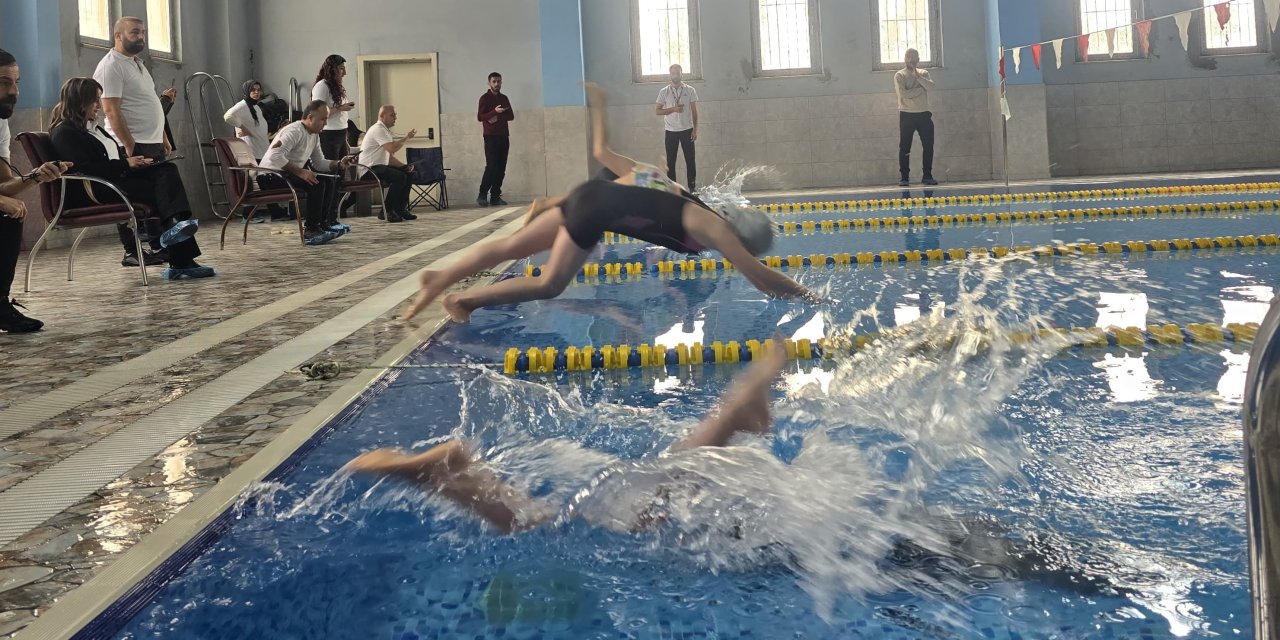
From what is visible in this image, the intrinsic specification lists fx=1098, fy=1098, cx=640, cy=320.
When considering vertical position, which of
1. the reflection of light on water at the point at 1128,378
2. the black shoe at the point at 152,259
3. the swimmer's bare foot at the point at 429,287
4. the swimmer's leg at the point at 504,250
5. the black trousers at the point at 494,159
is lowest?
the reflection of light on water at the point at 1128,378

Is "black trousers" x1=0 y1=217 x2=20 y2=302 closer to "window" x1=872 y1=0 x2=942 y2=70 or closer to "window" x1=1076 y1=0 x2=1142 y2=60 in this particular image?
"window" x1=872 y1=0 x2=942 y2=70

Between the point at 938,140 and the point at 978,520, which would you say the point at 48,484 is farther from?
the point at 938,140

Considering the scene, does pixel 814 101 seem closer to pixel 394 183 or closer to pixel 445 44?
pixel 445 44

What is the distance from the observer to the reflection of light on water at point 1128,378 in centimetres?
314

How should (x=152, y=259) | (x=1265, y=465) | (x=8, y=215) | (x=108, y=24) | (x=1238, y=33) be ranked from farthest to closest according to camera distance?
(x=1238, y=33), (x=108, y=24), (x=152, y=259), (x=8, y=215), (x=1265, y=465)

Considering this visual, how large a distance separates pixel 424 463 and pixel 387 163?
10348 millimetres

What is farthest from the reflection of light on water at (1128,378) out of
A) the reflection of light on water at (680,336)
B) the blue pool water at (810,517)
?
the reflection of light on water at (680,336)

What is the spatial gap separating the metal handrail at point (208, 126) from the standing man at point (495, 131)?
10.7 ft

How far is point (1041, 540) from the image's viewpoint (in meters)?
2.05

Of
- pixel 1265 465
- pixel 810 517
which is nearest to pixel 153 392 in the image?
pixel 810 517

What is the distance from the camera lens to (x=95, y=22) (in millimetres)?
11523

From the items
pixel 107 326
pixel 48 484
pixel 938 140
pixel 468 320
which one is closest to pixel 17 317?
pixel 107 326

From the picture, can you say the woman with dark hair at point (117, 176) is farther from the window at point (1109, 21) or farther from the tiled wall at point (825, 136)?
the window at point (1109, 21)

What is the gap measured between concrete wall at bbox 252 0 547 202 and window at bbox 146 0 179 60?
2.11 m
